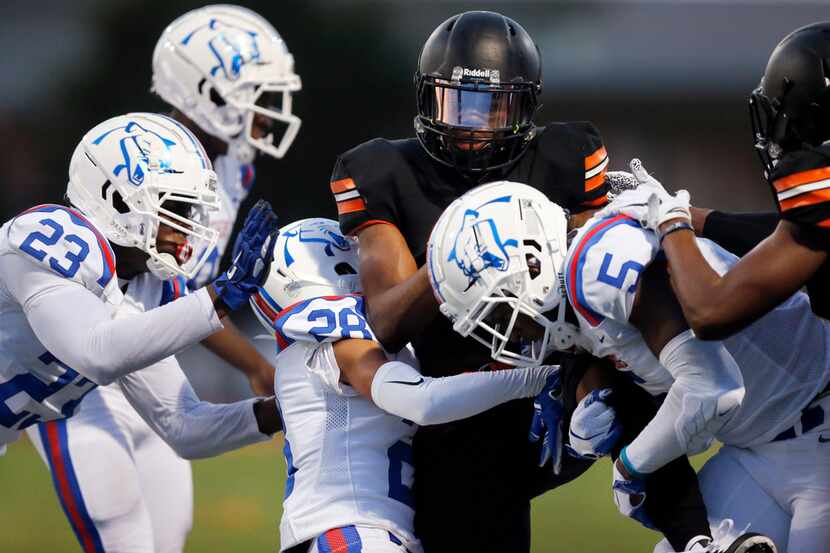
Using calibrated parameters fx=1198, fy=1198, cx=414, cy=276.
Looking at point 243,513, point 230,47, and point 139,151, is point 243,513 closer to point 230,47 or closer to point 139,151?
point 230,47

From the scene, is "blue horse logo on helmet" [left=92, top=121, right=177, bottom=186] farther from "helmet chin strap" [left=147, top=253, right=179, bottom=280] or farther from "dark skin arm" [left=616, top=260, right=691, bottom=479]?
"dark skin arm" [left=616, top=260, right=691, bottom=479]

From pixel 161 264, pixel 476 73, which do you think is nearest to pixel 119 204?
pixel 161 264

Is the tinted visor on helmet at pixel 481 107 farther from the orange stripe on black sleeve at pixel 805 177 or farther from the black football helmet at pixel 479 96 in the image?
the orange stripe on black sleeve at pixel 805 177

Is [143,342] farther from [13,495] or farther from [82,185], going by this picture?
[13,495]

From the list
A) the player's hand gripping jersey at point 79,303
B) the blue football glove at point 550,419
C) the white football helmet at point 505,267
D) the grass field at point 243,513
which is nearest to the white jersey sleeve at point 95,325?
the player's hand gripping jersey at point 79,303

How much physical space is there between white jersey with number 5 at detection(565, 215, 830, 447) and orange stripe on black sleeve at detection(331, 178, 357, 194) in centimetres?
72

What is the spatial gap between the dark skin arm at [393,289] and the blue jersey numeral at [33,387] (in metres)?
1.03

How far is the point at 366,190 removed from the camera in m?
3.04

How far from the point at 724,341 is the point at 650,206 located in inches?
15.8

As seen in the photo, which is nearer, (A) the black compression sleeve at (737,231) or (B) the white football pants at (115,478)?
(A) the black compression sleeve at (737,231)

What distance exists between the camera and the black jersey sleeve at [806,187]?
2381 mm

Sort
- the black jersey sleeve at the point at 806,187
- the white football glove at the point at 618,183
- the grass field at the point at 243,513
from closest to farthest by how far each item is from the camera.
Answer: the black jersey sleeve at the point at 806,187 < the white football glove at the point at 618,183 < the grass field at the point at 243,513

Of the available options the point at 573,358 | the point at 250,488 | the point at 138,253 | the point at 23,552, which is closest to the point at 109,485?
the point at 138,253

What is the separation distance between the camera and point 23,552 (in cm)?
466
